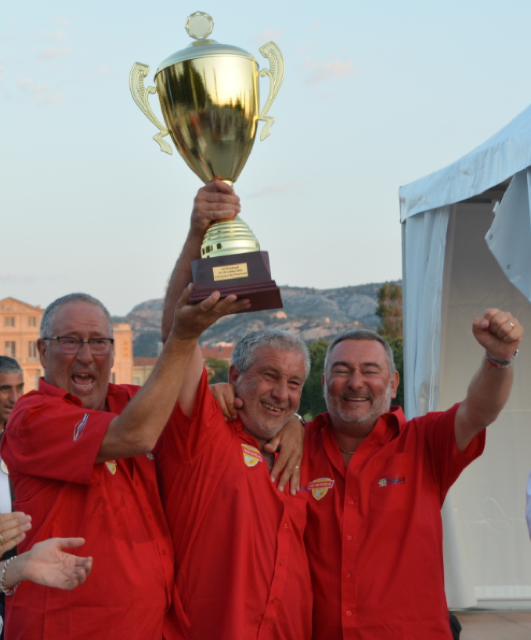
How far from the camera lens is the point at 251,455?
2.69m

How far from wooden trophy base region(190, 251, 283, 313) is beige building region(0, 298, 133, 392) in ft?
299

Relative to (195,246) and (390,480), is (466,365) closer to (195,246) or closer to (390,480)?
(390,480)

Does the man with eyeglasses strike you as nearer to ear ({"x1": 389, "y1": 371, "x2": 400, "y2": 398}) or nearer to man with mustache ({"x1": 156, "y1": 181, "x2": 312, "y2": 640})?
man with mustache ({"x1": 156, "y1": 181, "x2": 312, "y2": 640})

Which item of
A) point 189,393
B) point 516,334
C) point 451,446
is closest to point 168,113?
point 189,393

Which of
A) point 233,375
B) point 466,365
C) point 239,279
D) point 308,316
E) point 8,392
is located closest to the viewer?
point 239,279

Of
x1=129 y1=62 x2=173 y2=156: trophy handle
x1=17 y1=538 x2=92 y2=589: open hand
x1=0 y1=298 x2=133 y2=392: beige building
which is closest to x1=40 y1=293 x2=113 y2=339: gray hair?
x1=129 y1=62 x2=173 y2=156: trophy handle

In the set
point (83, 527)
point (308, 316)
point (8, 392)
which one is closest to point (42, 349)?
point (83, 527)

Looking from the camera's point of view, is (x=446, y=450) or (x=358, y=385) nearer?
(x=446, y=450)

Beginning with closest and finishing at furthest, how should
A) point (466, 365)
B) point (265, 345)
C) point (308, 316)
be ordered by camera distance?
1. point (265, 345)
2. point (466, 365)
3. point (308, 316)

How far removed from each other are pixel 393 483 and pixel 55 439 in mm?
1262

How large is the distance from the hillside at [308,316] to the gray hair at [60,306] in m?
98.9

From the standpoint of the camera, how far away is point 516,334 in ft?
7.79

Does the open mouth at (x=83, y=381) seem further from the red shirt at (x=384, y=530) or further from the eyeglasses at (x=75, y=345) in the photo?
the red shirt at (x=384, y=530)

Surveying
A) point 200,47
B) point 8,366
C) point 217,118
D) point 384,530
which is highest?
point 200,47
